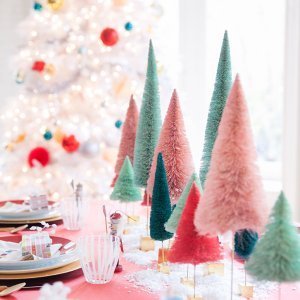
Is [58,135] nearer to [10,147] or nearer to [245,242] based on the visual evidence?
[10,147]

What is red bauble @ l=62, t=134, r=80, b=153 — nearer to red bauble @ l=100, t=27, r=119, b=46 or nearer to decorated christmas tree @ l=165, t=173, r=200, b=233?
red bauble @ l=100, t=27, r=119, b=46

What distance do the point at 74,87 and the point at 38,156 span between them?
0.52m

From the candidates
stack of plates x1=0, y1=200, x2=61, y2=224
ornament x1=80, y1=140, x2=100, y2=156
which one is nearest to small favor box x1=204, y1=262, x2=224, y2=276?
stack of plates x1=0, y1=200, x2=61, y2=224

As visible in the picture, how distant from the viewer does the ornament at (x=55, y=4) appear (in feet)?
12.2

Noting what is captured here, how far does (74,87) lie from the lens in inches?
147

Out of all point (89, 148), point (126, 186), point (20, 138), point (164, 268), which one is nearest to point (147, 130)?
point (126, 186)

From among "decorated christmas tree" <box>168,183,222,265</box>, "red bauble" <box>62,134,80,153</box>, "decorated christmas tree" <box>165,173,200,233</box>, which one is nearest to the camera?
"decorated christmas tree" <box>168,183,222,265</box>

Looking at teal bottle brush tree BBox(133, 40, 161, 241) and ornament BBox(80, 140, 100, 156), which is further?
ornament BBox(80, 140, 100, 156)

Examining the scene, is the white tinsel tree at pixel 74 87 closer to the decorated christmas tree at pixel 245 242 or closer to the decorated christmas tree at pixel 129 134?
the decorated christmas tree at pixel 129 134

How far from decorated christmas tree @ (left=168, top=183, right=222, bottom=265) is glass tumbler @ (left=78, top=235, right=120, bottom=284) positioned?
0.18 meters

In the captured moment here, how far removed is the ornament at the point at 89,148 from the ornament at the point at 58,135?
0.51 ft

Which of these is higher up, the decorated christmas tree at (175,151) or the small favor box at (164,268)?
the decorated christmas tree at (175,151)

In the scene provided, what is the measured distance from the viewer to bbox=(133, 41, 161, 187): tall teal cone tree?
1532 mm

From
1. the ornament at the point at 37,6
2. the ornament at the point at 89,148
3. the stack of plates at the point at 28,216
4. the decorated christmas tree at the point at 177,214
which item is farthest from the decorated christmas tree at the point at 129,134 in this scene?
the ornament at the point at 37,6
